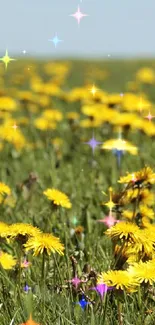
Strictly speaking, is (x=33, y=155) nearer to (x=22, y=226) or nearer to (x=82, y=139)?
(x=82, y=139)

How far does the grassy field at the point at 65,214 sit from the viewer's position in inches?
49.3

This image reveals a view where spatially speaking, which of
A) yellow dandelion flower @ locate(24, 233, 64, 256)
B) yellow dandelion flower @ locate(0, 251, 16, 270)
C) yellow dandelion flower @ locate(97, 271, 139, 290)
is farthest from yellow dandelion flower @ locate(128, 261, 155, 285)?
yellow dandelion flower @ locate(0, 251, 16, 270)

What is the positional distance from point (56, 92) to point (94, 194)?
4.90 feet

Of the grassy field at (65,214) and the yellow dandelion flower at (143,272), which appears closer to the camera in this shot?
the yellow dandelion flower at (143,272)

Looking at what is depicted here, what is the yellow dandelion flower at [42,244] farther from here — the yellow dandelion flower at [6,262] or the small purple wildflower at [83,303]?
the yellow dandelion flower at [6,262]

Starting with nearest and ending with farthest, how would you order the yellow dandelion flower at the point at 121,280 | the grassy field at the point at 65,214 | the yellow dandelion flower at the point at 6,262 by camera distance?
1. the yellow dandelion flower at the point at 121,280
2. the grassy field at the point at 65,214
3. the yellow dandelion flower at the point at 6,262

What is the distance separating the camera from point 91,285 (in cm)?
136

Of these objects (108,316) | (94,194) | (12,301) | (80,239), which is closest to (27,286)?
(12,301)

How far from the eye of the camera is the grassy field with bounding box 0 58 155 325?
A: 1.25m

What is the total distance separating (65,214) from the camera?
2012mm

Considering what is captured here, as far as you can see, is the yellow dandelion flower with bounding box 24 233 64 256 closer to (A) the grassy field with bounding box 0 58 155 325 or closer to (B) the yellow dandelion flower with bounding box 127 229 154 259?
(A) the grassy field with bounding box 0 58 155 325

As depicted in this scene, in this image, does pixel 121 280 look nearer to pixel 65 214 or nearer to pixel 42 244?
pixel 42 244

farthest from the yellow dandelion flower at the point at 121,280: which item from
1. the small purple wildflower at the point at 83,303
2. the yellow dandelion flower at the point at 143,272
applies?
the small purple wildflower at the point at 83,303

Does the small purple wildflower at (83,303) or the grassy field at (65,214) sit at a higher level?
the grassy field at (65,214)
